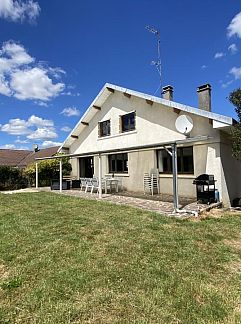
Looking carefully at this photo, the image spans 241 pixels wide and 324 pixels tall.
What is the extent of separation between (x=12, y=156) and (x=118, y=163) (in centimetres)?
2238

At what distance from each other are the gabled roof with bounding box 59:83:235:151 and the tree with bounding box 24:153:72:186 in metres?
1.53

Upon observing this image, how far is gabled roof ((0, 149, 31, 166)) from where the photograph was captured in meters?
31.2

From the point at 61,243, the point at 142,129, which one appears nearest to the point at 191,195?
the point at 142,129

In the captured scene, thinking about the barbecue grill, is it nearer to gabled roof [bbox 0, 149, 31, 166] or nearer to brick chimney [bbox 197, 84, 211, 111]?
brick chimney [bbox 197, 84, 211, 111]

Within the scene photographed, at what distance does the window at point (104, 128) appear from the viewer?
56.1ft

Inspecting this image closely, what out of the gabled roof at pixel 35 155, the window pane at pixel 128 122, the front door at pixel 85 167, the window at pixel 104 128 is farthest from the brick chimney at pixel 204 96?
the gabled roof at pixel 35 155

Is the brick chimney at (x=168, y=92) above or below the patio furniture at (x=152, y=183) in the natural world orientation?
above

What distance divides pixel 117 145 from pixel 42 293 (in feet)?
42.1

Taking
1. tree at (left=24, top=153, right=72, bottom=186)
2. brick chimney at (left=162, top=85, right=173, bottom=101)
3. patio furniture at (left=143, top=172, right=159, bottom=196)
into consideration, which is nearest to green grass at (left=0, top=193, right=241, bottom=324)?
patio furniture at (left=143, top=172, right=159, bottom=196)

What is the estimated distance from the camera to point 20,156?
34656mm

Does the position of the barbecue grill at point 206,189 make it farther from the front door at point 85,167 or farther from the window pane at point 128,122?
the front door at point 85,167

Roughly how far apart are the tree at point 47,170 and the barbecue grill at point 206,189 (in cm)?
1200

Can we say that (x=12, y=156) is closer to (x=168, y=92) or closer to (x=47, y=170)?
A: (x=47, y=170)

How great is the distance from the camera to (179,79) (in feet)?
57.7
